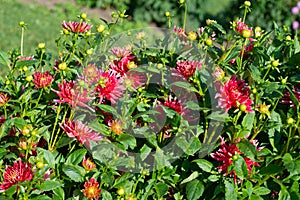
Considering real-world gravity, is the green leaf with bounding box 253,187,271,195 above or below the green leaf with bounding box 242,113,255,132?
below

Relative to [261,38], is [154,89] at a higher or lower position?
lower

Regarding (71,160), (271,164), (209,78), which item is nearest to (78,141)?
(71,160)

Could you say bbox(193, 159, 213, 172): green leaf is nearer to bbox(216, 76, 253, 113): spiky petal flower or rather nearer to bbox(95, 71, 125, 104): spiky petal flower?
bbox(216, 76, 253, 113): spiky petal flower

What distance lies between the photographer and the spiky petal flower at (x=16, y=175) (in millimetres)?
1586

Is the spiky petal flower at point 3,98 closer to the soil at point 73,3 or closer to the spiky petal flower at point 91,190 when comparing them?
the spiky petal flower at point 91,190

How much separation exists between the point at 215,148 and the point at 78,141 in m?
0.41

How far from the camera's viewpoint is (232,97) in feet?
5.39

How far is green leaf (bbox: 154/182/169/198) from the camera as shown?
165 cm

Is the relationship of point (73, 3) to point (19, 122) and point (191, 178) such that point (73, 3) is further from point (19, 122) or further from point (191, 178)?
point (191, 178)

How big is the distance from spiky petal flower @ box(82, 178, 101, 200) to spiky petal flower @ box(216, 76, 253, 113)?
1.37 ft

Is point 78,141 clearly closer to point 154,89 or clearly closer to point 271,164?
point 154,89

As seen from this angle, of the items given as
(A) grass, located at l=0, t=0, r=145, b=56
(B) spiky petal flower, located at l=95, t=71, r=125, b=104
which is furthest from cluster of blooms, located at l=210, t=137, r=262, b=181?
(A) grass, located at l=0, t=0, r=145, b=56

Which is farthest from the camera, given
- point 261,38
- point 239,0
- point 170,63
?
point 239,0

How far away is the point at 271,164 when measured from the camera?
168 cm
